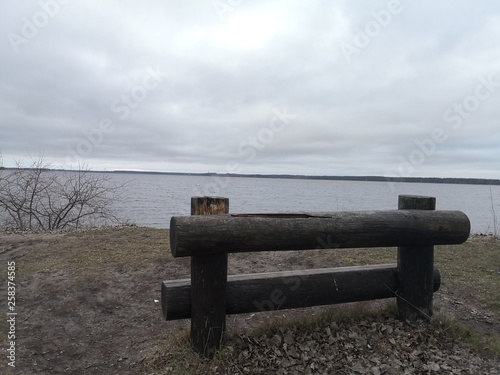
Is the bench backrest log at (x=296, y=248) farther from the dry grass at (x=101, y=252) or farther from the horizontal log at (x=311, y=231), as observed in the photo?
the dry grass at (x=101, y=252)

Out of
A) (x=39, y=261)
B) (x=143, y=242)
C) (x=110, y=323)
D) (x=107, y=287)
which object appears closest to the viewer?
(x=110, y=323)

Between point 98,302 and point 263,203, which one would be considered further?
point 263,203

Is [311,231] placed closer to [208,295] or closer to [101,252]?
[208,295]

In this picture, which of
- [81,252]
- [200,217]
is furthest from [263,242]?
[81,252]

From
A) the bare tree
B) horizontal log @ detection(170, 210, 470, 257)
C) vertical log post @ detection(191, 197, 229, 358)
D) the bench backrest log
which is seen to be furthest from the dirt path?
the bare tree

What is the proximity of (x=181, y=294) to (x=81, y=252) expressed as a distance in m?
4.60

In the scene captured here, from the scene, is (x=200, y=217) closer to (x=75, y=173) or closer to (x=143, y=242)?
(x=143, y=242)

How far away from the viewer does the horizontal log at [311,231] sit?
333cm

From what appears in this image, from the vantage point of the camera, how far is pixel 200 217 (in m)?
3.40

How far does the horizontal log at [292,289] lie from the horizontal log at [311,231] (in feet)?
1.41

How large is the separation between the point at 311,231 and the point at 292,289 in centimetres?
65

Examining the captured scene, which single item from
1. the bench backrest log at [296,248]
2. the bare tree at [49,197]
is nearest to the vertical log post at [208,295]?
the bench backrest log at [296,248]

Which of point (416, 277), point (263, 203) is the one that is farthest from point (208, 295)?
point (263, 203)

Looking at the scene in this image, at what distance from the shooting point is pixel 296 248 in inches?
146
